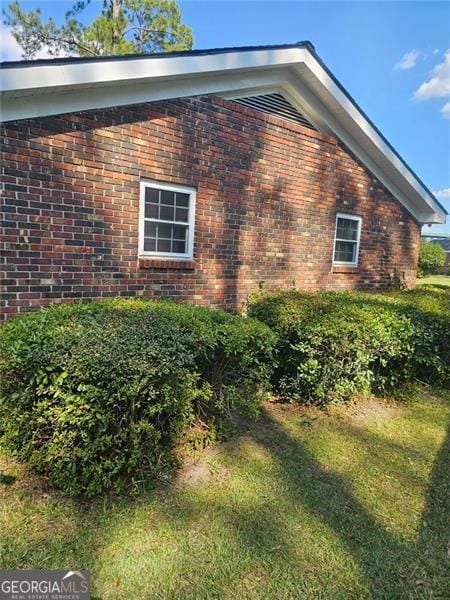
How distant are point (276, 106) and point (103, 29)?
1233cm

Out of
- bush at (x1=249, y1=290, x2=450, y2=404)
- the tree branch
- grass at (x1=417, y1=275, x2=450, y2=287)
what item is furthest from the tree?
grass at (x1=417, y1=275, x2=450, y2=287)

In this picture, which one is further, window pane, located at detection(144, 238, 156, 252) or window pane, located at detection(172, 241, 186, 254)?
window pane, located at detection(172, 241, 186, 254)

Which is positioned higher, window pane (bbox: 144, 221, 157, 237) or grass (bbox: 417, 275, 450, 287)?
window pane (bbox: 144, 221, 157, 237)

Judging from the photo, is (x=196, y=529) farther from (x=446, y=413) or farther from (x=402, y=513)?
(x=446, y=413)

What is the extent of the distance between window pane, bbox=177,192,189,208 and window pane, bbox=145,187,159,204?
388mm

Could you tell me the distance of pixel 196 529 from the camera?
2.75 meters

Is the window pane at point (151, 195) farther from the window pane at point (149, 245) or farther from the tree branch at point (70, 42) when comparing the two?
the tree branch at point (70, 42)

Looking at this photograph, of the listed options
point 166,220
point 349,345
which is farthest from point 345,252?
point 166,220

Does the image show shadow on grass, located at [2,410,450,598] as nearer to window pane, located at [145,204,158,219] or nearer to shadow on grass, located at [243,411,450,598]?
shadow on grass, located at [243,411,450,598]

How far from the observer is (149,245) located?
A: 224 inches

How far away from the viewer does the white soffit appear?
4.27 m

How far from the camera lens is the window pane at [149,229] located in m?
5.58

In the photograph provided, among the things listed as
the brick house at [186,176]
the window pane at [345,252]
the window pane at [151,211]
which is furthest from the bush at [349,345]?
the window pane at [345,252]

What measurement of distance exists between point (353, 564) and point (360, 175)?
7.81 m
